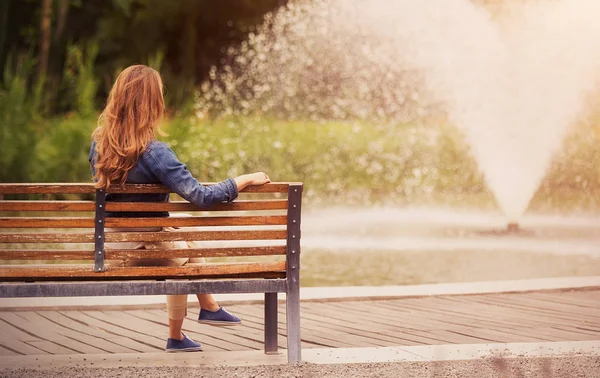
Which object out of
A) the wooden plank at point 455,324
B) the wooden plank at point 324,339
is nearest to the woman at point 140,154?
the wooden plank at point 324,339

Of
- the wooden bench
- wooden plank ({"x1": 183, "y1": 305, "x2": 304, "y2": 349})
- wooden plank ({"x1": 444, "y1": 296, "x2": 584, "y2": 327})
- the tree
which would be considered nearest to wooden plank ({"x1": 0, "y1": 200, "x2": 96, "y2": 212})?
the wooden bench

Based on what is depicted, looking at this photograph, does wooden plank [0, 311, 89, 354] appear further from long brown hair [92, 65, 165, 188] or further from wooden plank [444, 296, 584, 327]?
wooden plank [444, 296, 584, 327]

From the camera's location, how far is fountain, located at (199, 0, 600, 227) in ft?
58.4

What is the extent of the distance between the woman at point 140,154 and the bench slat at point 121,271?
9 centimetres

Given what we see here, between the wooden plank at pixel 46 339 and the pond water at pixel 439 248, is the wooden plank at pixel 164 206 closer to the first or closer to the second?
the wooden plank at pixel 46 339

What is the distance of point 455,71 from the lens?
19.6 meters

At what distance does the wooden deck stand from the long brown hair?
1.12 m

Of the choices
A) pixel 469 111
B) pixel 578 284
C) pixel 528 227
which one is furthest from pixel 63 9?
pixel 578 284

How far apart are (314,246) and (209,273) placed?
576 cm

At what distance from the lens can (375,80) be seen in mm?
22000

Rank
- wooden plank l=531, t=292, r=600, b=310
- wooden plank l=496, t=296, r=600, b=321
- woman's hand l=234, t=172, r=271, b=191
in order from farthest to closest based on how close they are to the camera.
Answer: wooden plank l=531, t=292, r=600, b=310, wooden plank l=496, t=296, r=600, b=321, woman's hand l=234, t=172, r=271, b=191

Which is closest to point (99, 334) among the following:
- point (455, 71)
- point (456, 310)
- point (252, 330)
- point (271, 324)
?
point (252, 330)

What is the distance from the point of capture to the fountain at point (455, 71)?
17812mm

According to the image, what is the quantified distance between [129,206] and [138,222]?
0.27 ft
